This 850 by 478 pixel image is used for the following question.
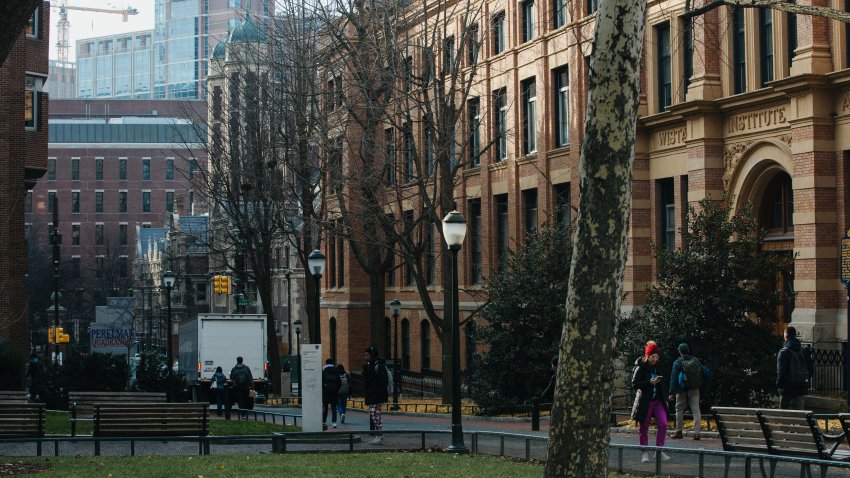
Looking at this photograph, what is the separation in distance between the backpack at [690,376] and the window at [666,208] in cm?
1329

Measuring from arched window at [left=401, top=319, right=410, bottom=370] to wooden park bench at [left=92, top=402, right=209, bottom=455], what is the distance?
3182 cm

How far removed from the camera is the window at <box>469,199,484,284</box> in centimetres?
4728

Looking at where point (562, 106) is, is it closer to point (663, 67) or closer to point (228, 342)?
point (663, 67)

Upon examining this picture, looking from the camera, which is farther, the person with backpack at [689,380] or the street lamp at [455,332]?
the person with backpack at [689,380]

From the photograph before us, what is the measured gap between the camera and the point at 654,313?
27.6 m

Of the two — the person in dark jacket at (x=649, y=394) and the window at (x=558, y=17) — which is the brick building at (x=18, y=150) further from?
the person in dark jacket at (x=649, y=394)

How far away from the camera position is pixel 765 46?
101ft

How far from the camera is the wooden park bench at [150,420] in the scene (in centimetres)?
2145

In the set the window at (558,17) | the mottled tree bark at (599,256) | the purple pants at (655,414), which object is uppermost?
the window at (558,17)

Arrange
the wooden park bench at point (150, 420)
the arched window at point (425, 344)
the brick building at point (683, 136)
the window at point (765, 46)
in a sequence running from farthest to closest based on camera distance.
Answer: the arched window at point (425, 344), the window at point (765, 46), the brick building at point (683, 136), the wooden park bench at point (150, 420)

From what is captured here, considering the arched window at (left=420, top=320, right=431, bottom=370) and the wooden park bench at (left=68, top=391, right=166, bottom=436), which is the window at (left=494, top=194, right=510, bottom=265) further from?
the wooden park bench at (left=68, top=391, right=166, bottom=436)

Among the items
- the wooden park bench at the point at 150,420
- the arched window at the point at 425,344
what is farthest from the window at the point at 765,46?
the arched window at the point at 425,344

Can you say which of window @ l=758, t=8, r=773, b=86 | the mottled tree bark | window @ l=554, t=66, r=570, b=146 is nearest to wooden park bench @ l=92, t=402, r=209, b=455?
the mottled tree bark

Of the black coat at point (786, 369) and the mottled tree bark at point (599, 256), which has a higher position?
the mottled tree bark at point (599, 256)
